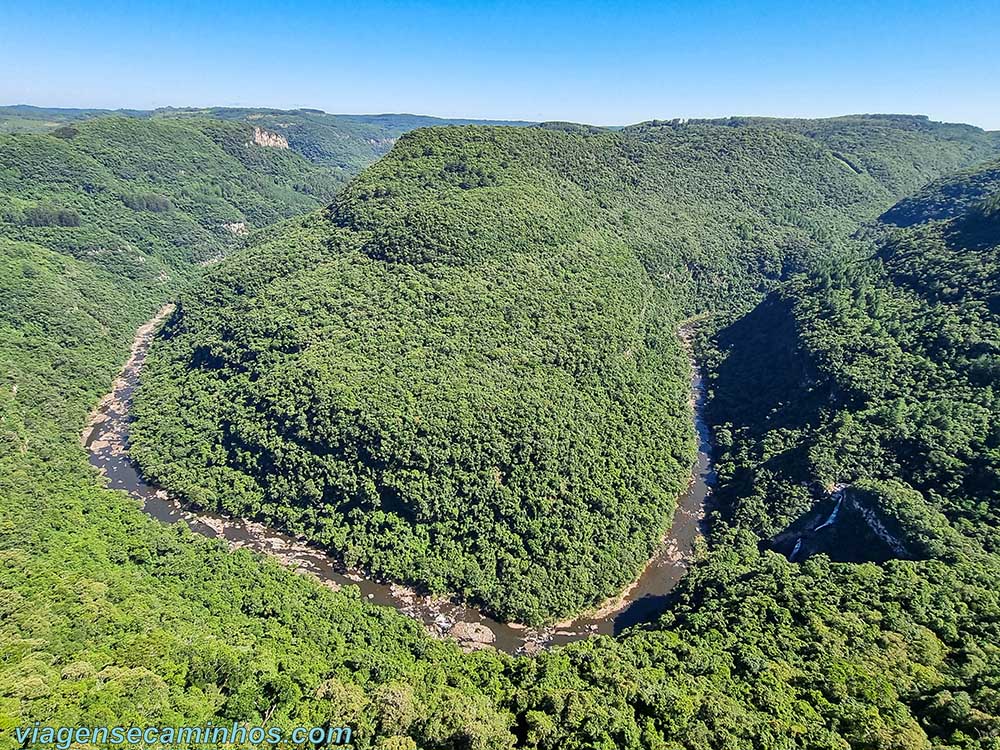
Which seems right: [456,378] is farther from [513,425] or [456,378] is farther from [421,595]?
[421,595]

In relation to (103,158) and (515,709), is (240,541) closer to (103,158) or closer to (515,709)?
(515,709)

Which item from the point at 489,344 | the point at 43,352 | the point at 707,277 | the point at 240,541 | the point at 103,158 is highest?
the point at 103,158

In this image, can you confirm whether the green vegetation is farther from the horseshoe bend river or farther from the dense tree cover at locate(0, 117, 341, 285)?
the horseshoe bend river


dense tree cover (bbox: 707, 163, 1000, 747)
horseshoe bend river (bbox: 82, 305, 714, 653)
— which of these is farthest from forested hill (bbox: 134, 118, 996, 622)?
dense tree cover (bbox: 707, 163, 1000, 747)

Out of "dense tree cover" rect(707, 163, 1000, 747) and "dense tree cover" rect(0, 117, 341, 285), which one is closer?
"dense tree cover" rect(707, 163, 1000, 747)

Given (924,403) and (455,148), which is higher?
(455,148)

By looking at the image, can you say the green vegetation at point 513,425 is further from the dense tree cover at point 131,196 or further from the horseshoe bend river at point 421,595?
the horseshoe bend river at point 421,595

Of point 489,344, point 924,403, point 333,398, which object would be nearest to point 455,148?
point 489,344

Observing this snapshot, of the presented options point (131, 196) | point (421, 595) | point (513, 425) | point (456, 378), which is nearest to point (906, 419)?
point (513, 425)
